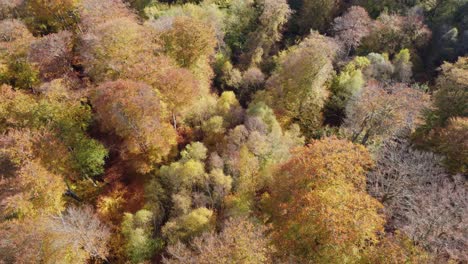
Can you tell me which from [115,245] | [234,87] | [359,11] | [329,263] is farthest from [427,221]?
[359,11]

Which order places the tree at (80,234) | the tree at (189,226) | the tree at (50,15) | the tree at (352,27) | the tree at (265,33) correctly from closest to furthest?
the tree at (80,234) → the tree at (189,226) → the tree at (50,15) → the tree at (265,33) → the tree at (352,27)

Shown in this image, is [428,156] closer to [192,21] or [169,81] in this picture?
[169,81]

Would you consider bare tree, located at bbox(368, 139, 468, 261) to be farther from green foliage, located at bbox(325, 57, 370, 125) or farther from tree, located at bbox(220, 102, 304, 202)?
green foliage, located at bbox(325, 57, 370, 125)

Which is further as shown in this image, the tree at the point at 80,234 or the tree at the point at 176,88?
the tree at the point at 176,88

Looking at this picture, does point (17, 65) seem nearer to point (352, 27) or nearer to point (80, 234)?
point (80, 234)

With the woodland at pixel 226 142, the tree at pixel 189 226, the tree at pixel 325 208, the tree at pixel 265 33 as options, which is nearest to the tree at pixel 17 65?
the woodland at pixel 226 142

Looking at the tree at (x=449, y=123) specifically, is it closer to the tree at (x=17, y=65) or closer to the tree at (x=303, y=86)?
the tree at (x=303, y=86)

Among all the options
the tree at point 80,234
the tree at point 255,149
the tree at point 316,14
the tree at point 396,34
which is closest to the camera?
the tree at point 80,234

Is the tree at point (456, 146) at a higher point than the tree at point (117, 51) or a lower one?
higher
